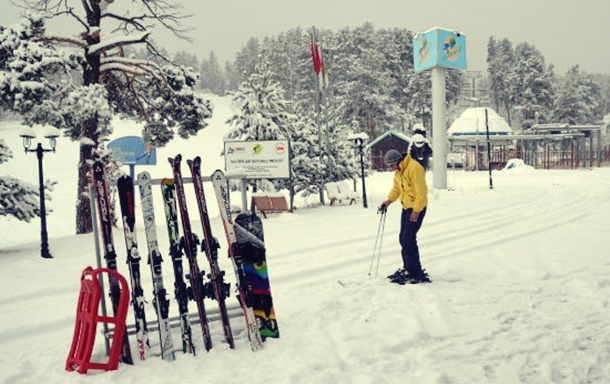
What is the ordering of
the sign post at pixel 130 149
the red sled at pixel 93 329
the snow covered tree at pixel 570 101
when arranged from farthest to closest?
the snow covered tree at pixel 570 101 < the sign post at pixel 130 149 < the red sled at pixel 93 329

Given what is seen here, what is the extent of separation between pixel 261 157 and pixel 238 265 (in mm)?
11644

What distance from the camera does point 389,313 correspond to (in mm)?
5582

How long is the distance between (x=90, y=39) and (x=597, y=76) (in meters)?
212

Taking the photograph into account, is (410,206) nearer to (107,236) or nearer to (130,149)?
(107,236)

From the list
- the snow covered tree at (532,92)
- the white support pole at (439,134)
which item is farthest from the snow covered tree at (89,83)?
the snow covered tree at (532,92)

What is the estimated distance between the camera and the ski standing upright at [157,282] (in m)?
4.59

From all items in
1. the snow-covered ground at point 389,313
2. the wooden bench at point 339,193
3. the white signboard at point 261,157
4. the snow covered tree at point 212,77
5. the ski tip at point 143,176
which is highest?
the snow covered tree at point 212,77

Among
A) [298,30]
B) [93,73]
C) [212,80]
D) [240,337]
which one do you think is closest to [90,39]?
[93,73]

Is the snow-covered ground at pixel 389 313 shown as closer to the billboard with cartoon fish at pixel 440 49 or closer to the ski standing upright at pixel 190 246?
the ski standing upright at pixel 190 246

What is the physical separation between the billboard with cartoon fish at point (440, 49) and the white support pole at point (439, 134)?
52cm

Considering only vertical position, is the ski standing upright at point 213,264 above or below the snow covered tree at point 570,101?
below

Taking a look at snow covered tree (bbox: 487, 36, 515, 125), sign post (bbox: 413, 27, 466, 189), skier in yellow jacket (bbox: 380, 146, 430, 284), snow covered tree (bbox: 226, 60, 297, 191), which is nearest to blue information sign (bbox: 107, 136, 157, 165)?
snow covered tree (bbox: 226, 60, 297, 191)

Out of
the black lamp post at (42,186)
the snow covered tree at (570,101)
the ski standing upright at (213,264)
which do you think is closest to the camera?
the ski standing upright at (213,264)

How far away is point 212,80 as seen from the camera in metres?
150
